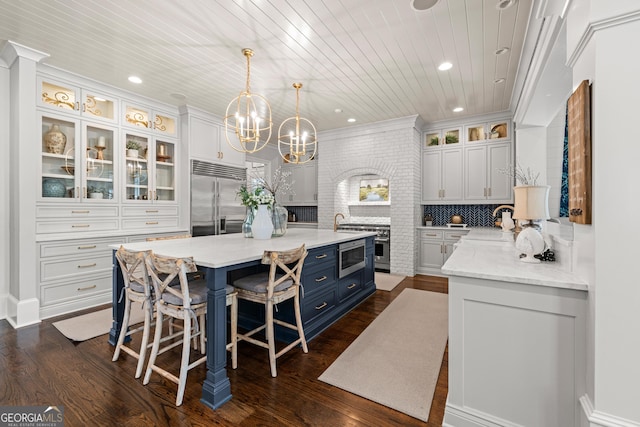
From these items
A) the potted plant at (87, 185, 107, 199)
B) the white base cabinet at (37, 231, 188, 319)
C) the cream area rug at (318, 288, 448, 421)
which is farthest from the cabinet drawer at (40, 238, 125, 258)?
the cream area rug at (318, 288, 448, 421)

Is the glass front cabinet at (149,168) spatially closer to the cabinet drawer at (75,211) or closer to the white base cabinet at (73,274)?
the cabinet drawer at (75,211)

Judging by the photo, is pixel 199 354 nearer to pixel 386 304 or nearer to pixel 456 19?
pixel 386 304

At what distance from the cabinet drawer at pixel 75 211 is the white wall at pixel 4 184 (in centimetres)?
33

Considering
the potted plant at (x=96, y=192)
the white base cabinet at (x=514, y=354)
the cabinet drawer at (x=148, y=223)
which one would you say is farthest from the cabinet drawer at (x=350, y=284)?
the potted plant at (x=96, y=192)

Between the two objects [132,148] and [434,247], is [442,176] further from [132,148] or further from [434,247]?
[132,148]

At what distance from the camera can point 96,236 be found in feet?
11.9

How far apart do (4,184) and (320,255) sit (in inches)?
142

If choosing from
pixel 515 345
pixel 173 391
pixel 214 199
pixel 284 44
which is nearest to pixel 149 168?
pixel 214 199

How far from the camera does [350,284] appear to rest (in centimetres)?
354

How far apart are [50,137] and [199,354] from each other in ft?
10.6

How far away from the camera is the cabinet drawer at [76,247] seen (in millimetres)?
3238

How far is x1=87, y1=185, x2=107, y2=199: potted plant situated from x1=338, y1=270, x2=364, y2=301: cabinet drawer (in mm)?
3394

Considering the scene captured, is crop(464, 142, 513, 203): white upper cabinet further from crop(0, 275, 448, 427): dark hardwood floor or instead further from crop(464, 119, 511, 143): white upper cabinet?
crop(0, 275, 448, 427): dark hardwood floor

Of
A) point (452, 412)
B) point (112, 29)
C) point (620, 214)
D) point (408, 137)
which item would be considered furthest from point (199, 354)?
point (408, 137)
